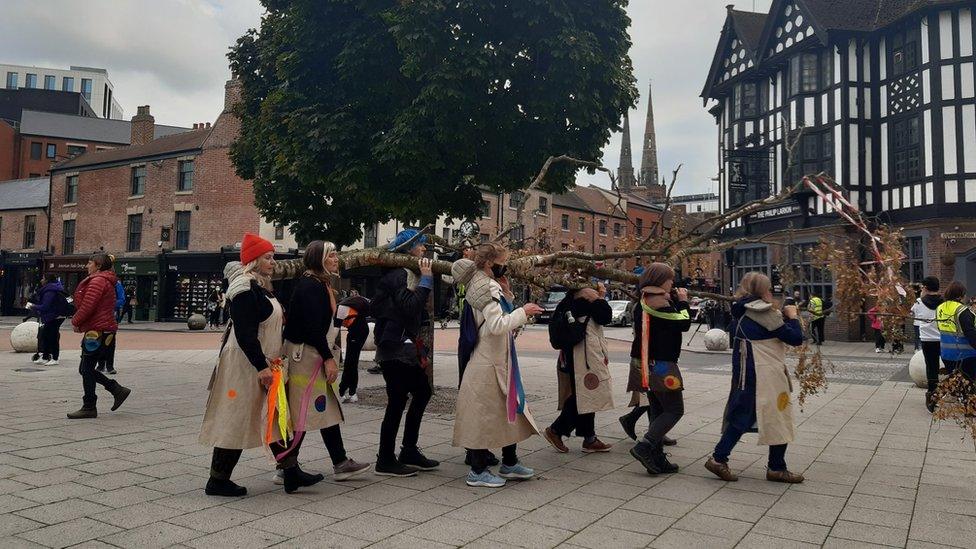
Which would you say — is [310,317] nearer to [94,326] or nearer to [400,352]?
[400,352]

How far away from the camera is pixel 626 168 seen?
99.1 m

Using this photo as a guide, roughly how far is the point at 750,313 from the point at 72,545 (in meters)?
4.86

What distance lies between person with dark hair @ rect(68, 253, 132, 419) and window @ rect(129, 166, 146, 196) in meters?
30.6

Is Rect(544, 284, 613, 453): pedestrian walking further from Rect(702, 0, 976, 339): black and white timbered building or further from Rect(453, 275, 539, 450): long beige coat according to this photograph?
Rect(702, 0, 976, 339): black and white timbered building

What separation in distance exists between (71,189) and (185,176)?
9220 mm

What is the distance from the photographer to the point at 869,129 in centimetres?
2394

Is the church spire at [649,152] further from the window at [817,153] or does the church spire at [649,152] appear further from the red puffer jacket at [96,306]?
the red puffer jacket at [96,306]

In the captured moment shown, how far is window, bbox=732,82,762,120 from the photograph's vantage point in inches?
1096

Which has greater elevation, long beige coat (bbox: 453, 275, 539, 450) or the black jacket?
the black jacket

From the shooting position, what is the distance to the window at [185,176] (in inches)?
1345

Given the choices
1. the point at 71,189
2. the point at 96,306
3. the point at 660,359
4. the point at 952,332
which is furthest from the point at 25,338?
the point at 71,189

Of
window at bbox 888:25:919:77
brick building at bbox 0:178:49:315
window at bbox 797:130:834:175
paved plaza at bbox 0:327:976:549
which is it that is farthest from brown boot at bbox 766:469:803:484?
brick building at bbox 0:178:49:315

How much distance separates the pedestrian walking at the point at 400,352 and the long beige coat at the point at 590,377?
149 cm

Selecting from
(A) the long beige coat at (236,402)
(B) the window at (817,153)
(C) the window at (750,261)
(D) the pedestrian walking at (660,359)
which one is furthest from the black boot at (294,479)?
(C) the window at (750,261)
